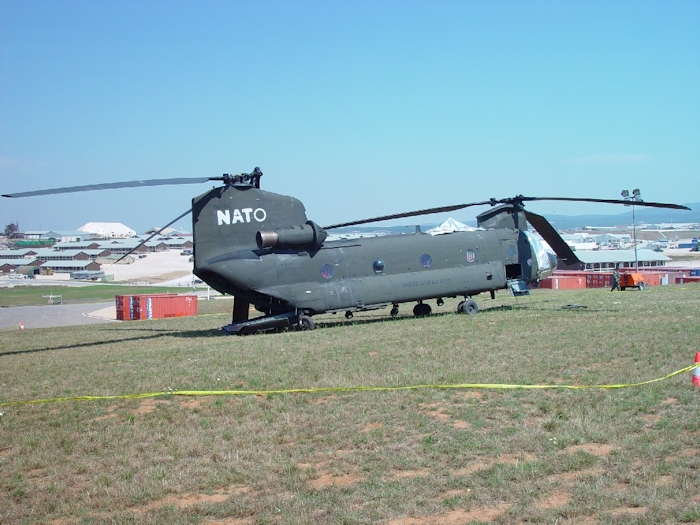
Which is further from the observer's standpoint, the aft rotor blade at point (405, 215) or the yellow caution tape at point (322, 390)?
the aft rotor blade at point (405, 215)

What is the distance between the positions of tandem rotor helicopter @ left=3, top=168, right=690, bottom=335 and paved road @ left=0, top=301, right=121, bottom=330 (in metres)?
28.3

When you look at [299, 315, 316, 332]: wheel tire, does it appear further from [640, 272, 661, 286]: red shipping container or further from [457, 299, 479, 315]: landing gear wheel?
[640, 272, 661, 286]: red shipping container

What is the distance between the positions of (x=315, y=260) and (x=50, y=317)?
39004 millimetres

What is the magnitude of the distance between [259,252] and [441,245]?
6763mm

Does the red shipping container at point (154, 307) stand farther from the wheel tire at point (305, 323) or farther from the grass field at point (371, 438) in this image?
the grass field at point (371, 438)

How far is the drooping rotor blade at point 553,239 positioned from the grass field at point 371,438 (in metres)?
9.31

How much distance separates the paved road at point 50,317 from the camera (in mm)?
48525

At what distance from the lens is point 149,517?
7828mm

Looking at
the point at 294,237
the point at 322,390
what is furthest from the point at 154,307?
the point at 322,390

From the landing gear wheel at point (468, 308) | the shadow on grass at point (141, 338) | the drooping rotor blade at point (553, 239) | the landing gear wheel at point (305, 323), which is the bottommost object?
the shadow on grass at point (141, 338)

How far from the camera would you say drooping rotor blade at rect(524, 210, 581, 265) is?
25641 mm

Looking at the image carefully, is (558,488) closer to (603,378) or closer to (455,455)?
(455,455)

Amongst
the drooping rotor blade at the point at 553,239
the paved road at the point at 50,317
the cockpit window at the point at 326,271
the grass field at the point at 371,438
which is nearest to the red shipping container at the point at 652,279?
the drooping rotor blade at the point at 553,239

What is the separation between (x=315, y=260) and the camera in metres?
22.4
